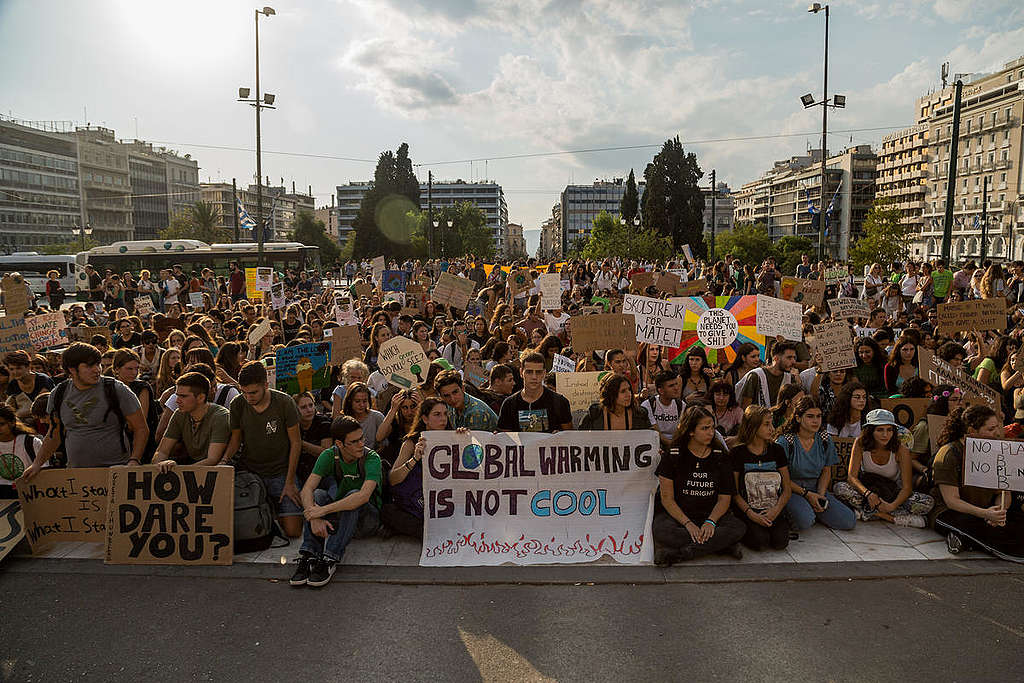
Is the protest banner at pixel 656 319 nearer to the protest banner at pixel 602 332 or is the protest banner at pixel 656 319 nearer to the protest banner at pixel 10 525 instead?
the protest banner at pixel 602 332

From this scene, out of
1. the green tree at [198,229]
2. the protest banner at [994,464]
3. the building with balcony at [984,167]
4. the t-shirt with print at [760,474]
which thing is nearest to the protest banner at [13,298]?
the t-shirt with print at [760,474]

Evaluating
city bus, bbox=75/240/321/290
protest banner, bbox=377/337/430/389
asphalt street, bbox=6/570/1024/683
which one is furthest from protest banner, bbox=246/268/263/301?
city bus, bbox=75/240/321/290

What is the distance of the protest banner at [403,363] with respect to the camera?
7547 mm

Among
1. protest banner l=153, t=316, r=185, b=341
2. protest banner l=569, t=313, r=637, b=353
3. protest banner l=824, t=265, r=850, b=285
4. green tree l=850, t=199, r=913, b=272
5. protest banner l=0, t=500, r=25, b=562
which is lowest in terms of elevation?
protest banner l=0, t=500, r=25, b=562

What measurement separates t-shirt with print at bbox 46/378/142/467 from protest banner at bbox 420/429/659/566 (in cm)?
278

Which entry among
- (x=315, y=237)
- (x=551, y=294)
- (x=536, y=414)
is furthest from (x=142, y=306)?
(x=315, y=237)

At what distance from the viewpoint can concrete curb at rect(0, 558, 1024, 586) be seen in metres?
5.36

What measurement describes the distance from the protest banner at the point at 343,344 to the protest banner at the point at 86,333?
178 inches

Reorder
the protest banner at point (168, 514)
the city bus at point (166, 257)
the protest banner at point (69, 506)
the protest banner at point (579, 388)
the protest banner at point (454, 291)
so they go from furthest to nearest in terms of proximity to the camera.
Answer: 1. the city bus at point (166, 257)
2. the protest banner at point (454, 291)
3. the protest banner at point (579, 388)
4. the protest banner at point (69, 506)
5. the protest banner at point (168, 514)

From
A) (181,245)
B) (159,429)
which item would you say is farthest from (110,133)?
(159,429)

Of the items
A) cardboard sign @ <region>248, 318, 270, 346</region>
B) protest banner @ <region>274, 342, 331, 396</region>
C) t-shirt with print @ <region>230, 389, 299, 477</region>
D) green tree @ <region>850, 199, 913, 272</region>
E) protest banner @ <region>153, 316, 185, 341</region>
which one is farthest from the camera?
green tree @ <region>850, 199, 913, 272</region>

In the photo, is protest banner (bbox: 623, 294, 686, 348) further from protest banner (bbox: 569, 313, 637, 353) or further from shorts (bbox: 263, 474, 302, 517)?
shorts (bbox: 263, 474, 302, 517)

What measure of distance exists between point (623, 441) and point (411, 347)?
8.76 feet

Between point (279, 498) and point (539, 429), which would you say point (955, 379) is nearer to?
point (539, 429)
